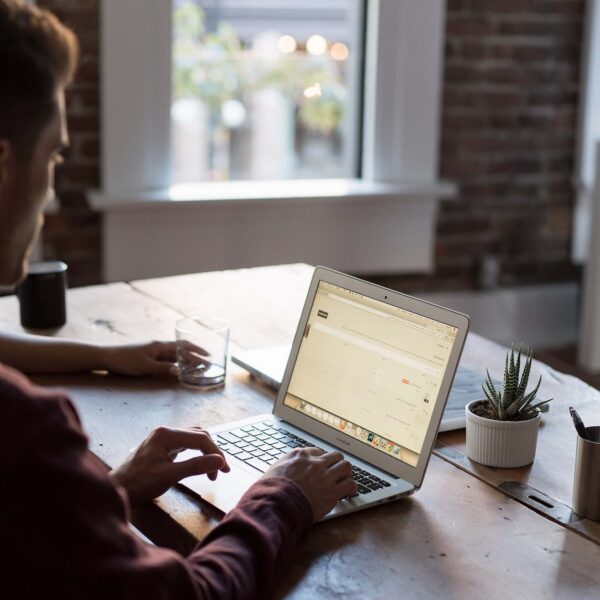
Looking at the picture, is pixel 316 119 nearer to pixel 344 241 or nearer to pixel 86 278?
pixel 344 241

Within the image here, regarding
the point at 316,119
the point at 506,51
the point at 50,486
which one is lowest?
the point at 50,486

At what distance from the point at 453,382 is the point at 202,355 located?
0.51 m

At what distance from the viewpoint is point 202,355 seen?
1.91 metres

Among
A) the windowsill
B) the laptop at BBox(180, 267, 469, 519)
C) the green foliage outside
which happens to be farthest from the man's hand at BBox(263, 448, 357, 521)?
the green foliage outside

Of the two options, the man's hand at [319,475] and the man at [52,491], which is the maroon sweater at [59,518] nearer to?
the man at [52,491]

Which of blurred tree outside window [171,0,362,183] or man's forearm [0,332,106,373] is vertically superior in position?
blurred tree outside window [171,0,362,183]

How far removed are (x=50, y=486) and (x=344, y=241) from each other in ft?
9.94

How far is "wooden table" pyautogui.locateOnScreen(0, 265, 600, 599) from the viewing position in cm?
122

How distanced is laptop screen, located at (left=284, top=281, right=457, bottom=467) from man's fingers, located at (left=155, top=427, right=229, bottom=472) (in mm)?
197

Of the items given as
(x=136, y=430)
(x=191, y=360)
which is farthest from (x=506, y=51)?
(x=136, y=430)

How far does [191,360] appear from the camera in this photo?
1.90 metres

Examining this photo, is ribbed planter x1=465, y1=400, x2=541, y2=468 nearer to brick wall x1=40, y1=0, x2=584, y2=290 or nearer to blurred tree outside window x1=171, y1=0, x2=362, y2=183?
blurred tree outside window x1=171, y1=0, x2=362, y2=183

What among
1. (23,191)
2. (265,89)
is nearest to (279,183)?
(265,89)

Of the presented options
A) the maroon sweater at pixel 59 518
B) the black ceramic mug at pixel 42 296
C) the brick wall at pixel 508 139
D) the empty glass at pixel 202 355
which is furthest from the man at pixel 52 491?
the brick wall at pixel 508 139
